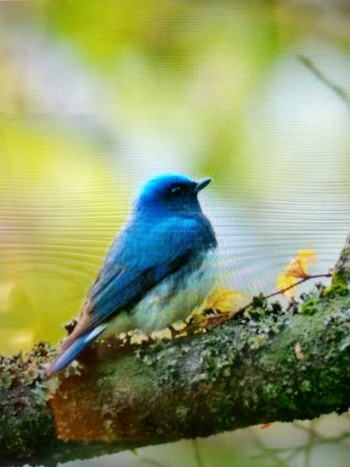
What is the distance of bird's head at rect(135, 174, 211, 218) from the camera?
2.86 feet

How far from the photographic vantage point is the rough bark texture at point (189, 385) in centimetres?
75

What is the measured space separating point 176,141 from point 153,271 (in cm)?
18

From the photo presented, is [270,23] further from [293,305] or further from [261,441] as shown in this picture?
[261,441]

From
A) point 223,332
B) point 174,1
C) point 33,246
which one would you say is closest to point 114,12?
point 174,1

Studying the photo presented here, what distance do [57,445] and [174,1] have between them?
1.86 ft

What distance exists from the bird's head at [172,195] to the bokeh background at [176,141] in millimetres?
24

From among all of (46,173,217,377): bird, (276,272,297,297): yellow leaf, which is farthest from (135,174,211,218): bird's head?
(276,272,297,297): yellow leaf

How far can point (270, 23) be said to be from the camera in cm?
102

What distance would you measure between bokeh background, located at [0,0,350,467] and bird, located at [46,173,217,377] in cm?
2

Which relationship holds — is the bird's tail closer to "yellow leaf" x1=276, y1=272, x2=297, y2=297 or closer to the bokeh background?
the bokeh background

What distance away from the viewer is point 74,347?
2.65 feet

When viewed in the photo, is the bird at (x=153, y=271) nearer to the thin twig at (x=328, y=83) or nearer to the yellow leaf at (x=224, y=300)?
the yellow leaf at (x=224, y=300)

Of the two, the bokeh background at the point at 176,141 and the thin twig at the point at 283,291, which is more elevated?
the bokeh background at the point at 176,141

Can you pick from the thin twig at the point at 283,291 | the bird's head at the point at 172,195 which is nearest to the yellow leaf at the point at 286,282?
the thin twig at the point at 283,291
